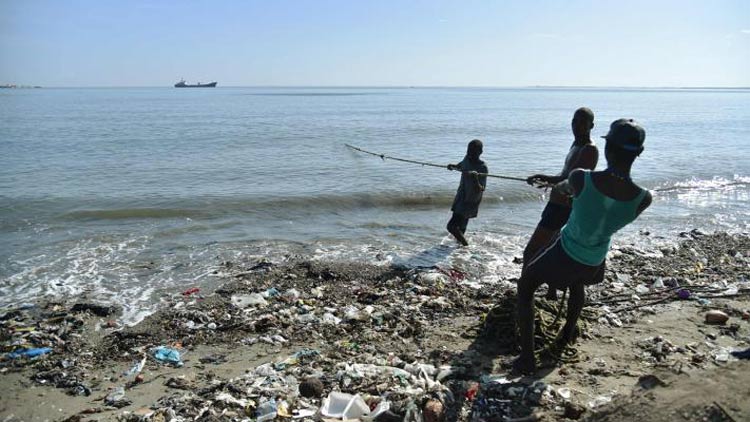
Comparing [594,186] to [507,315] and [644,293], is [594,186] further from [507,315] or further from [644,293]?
[644,293]

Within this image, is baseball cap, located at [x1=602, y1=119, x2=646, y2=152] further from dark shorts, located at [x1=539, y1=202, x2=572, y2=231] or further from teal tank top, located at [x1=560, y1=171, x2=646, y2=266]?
dark shorts, located at [x1=539, y1=202, x2=572, y2=231]

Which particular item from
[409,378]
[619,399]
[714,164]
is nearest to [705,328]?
[619,399]

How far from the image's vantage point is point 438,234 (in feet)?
34.7

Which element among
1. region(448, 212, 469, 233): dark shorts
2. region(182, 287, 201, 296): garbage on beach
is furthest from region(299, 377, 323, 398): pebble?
region(448, 212, 469, 233): dark shorts

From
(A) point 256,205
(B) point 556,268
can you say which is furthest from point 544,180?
(A) point 256,205

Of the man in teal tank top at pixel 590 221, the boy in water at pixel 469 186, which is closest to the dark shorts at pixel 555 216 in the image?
the man in teal tank top at pixel 590 221

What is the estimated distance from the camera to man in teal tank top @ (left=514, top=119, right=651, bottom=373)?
3.48 m

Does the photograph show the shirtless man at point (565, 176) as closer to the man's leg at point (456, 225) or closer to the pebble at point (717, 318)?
the pebble at point (717, 318)

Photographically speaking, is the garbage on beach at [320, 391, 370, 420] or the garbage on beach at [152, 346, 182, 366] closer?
the garbage on beach at [320, 391, 370, 420]

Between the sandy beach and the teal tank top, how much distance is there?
0.95m

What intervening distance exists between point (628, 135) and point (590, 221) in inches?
24.5

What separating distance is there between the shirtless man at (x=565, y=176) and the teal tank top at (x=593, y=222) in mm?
885

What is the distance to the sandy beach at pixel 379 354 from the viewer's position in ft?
12.7

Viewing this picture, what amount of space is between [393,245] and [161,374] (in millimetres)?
5410
